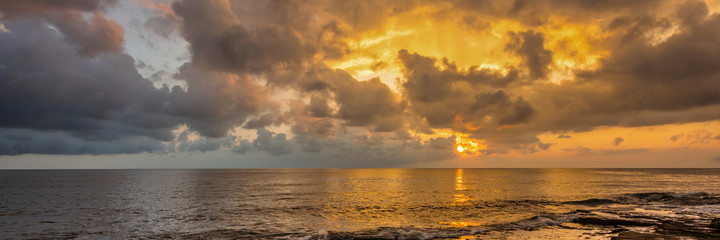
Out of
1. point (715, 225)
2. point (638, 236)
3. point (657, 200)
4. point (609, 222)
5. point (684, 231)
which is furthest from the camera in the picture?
point (657, 200)

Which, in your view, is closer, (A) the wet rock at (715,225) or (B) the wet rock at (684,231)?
(B) the wet rock at (684,231)

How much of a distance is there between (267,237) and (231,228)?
21.3 ft

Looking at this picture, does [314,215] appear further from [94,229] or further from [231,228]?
[94,229]

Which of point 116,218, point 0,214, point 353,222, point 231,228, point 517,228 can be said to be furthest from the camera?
point 0,214

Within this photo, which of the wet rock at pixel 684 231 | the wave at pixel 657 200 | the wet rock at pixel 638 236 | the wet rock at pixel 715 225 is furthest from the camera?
the wave at pixel 657 200

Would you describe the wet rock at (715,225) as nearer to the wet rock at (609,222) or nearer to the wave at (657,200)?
the wet rock at (609,222)

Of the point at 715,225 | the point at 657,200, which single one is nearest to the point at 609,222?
the point at 715,225

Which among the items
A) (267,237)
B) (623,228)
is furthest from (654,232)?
(267,237)

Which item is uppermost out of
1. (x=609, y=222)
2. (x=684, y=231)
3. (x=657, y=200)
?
(x=684, y=231)

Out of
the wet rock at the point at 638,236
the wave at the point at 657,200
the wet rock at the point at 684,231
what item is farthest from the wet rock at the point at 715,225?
the wave at the point at 657,200

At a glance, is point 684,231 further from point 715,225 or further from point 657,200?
point 657,200

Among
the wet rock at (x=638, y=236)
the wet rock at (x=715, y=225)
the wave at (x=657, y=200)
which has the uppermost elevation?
the wet rock at (x=715, y=225)

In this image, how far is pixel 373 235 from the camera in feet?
100

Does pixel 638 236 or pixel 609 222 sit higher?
pixel 638 236
